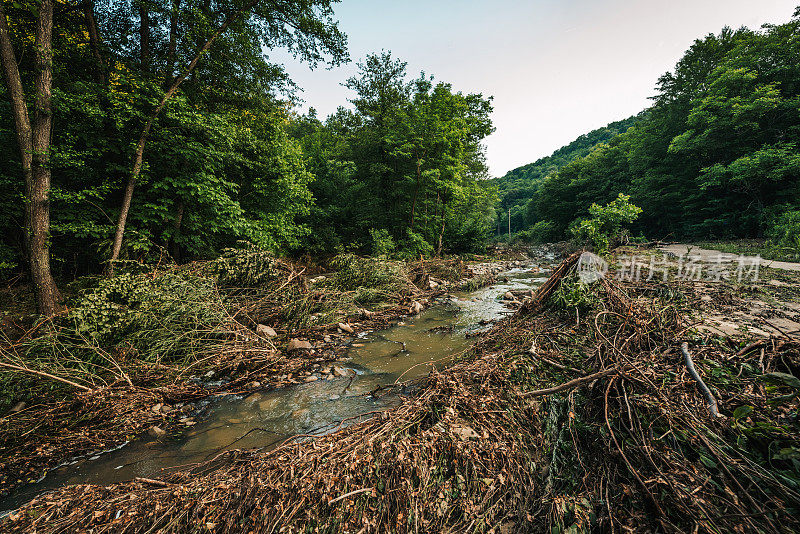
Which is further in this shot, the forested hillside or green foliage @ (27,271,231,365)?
the forested hillside

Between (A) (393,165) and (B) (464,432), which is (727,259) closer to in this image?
(B) (464,432)

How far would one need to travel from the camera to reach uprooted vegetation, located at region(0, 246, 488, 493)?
3193 mm

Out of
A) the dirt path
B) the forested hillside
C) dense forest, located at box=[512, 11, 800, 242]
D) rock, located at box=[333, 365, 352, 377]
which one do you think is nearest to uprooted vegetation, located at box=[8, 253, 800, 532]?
rock, located at box=[333, 365, 352, 377]

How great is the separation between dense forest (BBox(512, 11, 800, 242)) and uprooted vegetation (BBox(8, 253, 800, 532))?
13762 mm

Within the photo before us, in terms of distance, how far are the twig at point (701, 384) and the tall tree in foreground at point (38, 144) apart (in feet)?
33.9

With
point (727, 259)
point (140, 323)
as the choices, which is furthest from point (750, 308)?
point (140, 323)

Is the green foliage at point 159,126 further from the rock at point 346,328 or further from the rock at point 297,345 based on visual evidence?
the rock at point 346,328

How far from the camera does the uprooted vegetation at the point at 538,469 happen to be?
156 cm

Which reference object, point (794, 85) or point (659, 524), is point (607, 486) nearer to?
point (659, 524)

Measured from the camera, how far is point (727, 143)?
17453mm

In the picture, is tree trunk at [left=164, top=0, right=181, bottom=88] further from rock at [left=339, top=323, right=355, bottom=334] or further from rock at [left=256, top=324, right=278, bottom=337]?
rock at [left=339, top=323, right=355, bottom=334]

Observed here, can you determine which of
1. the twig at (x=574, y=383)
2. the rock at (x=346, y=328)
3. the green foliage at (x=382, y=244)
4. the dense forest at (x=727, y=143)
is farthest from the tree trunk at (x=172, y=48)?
the dense forest at (x=727, y=143)

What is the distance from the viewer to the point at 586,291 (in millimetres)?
4570

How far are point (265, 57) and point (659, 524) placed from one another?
1397cm
